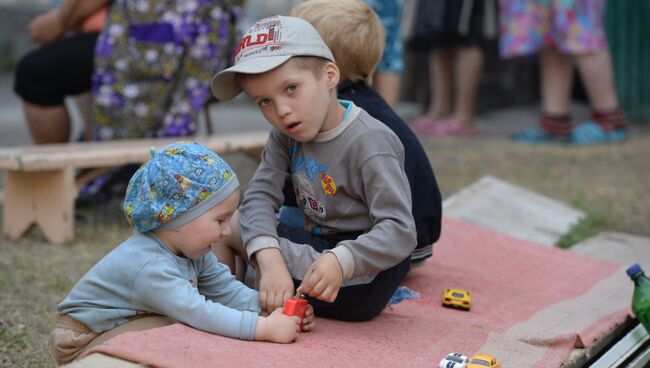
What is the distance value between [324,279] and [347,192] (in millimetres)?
297

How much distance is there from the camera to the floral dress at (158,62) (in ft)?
14.1

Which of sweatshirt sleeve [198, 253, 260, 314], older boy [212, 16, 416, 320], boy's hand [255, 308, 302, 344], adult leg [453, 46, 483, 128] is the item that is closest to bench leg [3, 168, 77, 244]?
older boy [212, 16, 416, 320]

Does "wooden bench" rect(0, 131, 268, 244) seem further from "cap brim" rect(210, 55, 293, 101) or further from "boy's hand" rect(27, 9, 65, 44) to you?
"cap brim" rect(210, 55, 293, 101)

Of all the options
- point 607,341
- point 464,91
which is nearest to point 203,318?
point 607,341

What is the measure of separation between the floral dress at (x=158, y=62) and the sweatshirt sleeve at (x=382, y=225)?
2.21 meters

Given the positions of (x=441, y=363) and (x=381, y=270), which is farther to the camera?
(x=381, y=270)

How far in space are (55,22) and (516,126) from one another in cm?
405

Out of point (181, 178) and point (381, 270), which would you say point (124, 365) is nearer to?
point (181, 178)

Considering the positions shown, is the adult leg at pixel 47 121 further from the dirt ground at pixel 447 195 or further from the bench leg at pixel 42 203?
the bench leg at pixel 42 203

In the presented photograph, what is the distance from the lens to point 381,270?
2.39 m

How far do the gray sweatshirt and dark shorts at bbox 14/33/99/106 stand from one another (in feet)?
6.40

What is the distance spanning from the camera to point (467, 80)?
6617 millimetres

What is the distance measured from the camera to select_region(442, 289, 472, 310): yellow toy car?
2.80 meters

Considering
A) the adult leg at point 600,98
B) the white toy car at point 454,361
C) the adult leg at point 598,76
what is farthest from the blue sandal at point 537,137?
the white toy car at point 454,361
